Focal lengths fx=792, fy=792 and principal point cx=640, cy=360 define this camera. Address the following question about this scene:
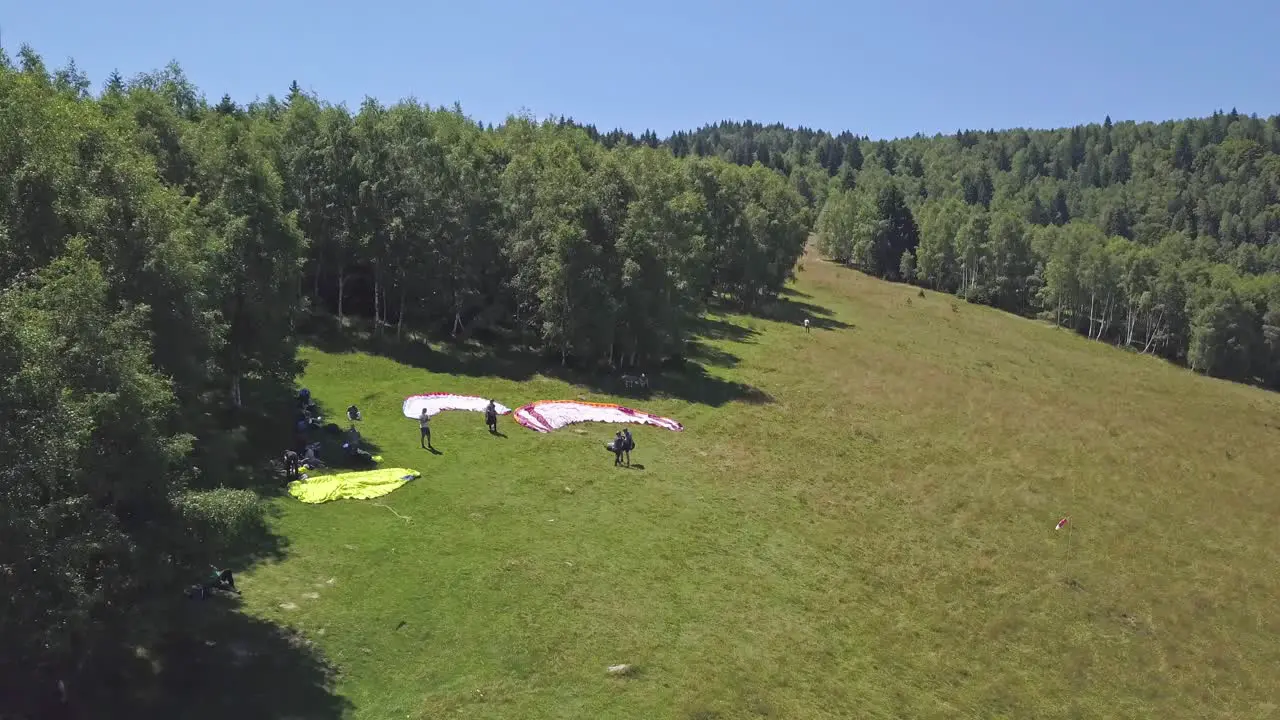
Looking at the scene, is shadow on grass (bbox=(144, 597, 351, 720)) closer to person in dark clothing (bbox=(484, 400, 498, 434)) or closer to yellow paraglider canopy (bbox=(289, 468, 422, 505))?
yellow paraglider canopy (bbox=(289, 468, 422, 505))

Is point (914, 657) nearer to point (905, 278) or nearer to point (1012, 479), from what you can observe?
point (1012, 479)

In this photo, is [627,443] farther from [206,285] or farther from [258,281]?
[206,285]

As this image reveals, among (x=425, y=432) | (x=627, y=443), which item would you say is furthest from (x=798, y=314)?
(x=425, y=432)

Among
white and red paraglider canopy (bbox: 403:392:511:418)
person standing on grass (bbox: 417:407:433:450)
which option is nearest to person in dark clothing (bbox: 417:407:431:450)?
person standing on grass (bbox: 417:407:433:450)

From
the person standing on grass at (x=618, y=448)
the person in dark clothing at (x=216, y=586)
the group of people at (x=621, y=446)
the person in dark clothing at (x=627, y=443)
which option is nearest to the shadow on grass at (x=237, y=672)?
the person in dark clothing at (x=216, y=586)

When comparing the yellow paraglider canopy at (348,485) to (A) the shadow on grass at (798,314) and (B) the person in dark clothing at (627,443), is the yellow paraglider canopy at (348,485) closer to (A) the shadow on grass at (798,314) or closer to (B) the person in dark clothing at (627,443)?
(B) the person in dark clothing at (627,443)

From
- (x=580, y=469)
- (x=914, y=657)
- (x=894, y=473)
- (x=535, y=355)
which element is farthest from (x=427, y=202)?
(x=914, y=657)
